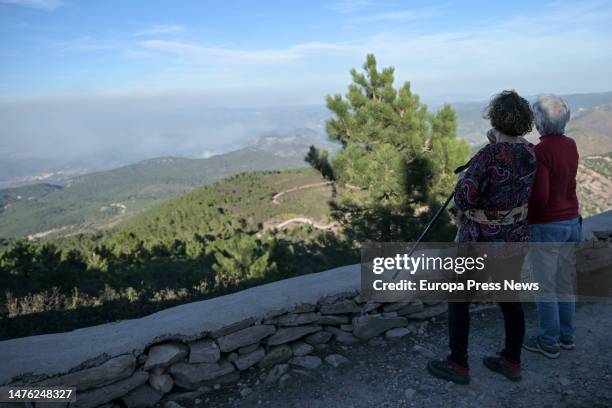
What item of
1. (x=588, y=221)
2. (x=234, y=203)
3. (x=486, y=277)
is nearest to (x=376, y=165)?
(x=588, y=221)

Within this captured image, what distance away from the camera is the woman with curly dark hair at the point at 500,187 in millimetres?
2373

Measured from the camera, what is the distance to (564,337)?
3.20 meters

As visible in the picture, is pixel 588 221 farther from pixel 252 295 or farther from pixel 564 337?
pixel 252 295

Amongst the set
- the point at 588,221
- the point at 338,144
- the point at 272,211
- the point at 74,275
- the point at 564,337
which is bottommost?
the point at 272,211

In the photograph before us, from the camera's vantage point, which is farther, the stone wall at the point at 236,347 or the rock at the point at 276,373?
the rock at the point at 276,373

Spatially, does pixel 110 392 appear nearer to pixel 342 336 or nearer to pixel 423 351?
pixel 342 336

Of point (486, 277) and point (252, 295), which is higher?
point (486, 277)

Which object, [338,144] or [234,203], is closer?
[338,144]

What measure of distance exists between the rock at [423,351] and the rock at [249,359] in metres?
1.27

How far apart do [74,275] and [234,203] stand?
60303 mm

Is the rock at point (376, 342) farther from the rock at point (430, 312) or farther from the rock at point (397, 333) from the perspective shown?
the rock at point (430, 312)

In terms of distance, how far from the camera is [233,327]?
3066mm

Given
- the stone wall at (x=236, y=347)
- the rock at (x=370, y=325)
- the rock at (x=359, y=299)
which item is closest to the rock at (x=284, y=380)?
the stone wall at (x=236, y=347)

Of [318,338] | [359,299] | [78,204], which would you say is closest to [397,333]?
[359,299]
